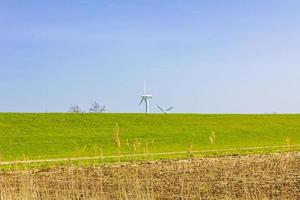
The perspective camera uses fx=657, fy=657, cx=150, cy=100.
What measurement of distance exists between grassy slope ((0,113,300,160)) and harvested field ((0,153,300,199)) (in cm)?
1966

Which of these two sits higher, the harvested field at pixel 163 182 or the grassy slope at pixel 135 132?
the grassy slope at pixel 135 132

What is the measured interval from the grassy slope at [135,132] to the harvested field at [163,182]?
1966 cm

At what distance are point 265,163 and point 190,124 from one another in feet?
134

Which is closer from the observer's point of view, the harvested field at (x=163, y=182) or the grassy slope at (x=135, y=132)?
the harvested field at (x=163, y=182)

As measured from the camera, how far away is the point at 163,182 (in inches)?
822

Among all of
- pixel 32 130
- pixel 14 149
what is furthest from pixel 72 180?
pixel 32 130

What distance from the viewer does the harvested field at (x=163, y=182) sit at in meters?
17.5

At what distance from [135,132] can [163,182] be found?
130 feet

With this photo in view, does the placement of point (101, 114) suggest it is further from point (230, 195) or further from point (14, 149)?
point (230, 195)

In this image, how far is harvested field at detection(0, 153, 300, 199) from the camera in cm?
1748

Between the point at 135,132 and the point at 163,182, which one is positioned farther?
the point at 135,132

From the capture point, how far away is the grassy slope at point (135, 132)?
50.1 meters

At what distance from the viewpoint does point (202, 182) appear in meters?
20.5

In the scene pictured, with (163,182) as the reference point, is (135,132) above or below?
above
